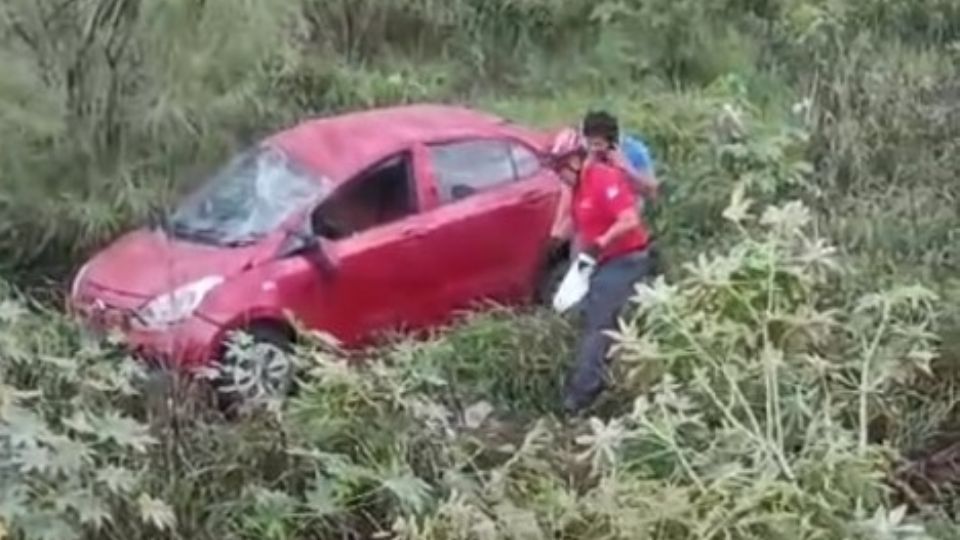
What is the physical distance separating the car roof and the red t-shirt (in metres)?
1.77

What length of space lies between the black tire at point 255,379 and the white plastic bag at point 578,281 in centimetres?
163

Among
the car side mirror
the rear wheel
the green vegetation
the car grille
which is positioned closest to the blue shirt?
the green vegetation

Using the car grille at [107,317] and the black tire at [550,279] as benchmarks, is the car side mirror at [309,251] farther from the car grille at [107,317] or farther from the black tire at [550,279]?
the black tire at [550,279]

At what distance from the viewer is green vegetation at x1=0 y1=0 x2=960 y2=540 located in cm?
550

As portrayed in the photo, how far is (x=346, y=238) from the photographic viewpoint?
10.1 meters

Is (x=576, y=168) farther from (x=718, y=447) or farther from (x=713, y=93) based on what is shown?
(x=713, y=93)

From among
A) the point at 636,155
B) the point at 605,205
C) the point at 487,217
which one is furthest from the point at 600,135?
the point at 487,217

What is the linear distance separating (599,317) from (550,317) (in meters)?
0.76

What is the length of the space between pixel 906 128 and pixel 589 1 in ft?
15.3

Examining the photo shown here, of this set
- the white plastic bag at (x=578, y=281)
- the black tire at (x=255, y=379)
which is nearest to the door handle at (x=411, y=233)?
the white plastic bag at (x=578, y=281)

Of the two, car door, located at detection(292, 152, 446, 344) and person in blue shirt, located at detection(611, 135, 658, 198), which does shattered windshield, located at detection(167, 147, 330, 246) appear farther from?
person in blue shirt, located at detection(611, 135, 658, 198)

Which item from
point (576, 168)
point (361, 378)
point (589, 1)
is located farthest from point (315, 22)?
point (361, 378)

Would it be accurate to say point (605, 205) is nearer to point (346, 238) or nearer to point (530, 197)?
point (346, 238)

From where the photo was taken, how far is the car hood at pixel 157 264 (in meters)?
9.67
